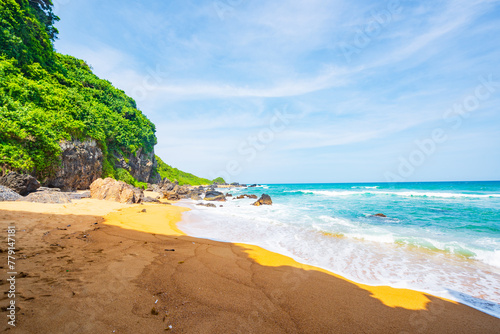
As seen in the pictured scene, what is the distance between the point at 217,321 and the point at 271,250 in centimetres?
503

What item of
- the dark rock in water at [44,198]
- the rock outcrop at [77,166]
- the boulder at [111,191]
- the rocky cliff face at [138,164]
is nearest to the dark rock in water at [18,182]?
the dark rock in water at [44,198]

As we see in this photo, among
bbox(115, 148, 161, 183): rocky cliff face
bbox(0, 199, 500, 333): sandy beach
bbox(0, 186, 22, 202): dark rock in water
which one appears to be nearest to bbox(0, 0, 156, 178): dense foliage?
bbox(115, 148, 161, 183): rocky cliff face

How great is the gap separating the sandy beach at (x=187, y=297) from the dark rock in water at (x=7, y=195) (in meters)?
5.09

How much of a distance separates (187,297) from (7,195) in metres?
11.5

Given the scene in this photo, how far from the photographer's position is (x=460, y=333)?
126 inches

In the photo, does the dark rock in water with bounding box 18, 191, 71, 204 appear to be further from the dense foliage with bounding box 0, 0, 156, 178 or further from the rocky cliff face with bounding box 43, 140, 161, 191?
the rocky cliff face with bounding box 43, 140, 161, 191

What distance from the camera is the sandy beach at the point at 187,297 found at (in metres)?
2.51

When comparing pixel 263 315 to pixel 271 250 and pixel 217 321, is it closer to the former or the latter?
pixel 217 321

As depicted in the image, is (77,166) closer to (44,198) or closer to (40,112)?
(40,112)

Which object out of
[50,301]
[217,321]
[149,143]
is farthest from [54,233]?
[149,143]

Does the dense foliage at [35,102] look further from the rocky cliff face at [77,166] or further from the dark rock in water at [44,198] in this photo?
the dark rock in water at [44,198]

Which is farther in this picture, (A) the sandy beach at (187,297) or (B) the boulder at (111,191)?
(B) the boulder at (111,191)

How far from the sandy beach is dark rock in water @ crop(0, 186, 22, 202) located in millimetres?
5092

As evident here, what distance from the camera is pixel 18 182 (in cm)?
1028
